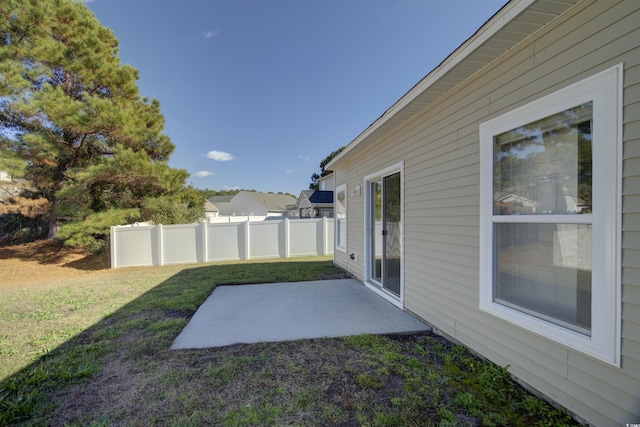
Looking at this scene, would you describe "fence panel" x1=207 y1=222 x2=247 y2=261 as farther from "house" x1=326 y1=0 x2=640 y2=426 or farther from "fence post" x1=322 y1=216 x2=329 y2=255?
"house" x1=326 y1=0 x2=640 y2=426

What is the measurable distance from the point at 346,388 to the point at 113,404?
179 centimetres

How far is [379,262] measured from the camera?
208 inches

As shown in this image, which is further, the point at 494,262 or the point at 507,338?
the point at 494,262

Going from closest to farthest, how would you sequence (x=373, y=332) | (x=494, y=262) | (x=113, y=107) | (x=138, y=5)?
(x=494, y=262), (x=373, y=332), (x=138, y=5), (x=113, y=107)

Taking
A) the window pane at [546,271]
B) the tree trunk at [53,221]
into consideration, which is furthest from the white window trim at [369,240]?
the tree trunk at [53,221]

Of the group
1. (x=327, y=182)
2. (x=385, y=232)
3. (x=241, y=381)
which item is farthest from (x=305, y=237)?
(x=327, y=182)

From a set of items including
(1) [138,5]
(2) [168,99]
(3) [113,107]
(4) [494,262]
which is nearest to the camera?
(4) [494,262]

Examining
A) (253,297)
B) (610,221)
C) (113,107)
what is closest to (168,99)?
(113,107)

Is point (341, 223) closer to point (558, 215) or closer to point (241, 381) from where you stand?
point (241, 381)

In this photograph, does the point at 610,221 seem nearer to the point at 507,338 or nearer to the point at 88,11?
the point at 507,338

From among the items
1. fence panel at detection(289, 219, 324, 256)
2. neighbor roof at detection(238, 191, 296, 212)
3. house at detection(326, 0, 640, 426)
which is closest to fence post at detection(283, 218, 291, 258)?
fence panel at detection(289, 219, 324, 256)

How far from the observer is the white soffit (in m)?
1.91

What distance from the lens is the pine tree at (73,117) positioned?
8.41 metres

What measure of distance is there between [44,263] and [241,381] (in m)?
11.0
